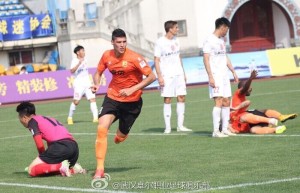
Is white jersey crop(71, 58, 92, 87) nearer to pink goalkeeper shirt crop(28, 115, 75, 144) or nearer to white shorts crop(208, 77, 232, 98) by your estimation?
white shorts crop(208, 77, 232, 98)

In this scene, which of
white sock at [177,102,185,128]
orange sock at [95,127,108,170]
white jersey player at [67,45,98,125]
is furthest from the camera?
white jersey player at [67,45,98,125]

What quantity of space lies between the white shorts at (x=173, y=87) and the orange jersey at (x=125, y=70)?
5.68 meters

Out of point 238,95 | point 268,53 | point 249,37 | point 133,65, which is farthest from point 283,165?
point 249,37

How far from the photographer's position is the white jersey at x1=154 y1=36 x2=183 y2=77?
17.7 metres

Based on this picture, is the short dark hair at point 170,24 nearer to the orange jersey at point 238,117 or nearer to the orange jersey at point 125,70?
the orange jersey at point 238,117

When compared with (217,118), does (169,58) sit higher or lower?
higher

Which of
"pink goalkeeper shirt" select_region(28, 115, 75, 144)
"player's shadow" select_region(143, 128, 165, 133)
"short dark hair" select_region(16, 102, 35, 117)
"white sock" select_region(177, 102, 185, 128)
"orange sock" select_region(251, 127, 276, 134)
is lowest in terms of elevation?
"player's shadow" select_region(143, 128, 165, 133)

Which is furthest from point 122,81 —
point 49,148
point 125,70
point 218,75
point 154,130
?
point 154,130

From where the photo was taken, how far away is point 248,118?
1575 centimetres

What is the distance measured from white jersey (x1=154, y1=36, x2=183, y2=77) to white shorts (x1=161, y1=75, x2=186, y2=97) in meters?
0.11

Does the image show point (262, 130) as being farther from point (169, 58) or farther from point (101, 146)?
point (101, 146)

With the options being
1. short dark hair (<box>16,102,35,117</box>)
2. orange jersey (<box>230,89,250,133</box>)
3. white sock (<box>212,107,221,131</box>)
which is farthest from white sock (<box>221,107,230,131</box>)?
short dark hair (<box>16,102,35,117</box>)

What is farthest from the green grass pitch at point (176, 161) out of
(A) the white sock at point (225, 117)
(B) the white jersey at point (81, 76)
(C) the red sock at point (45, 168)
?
(B) the white jersey at point (81, 76)

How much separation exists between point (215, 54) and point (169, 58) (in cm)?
206
